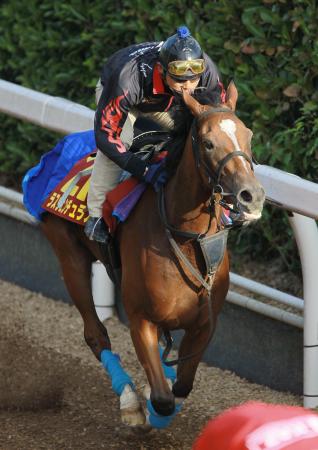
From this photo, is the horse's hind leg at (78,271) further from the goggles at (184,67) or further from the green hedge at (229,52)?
the goggles at (184,67)

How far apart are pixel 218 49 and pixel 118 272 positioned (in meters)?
1.68

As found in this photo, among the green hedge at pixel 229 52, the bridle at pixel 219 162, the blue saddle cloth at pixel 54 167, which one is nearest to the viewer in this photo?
the bridle at pixel 219 162

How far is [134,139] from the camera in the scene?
4883 millimetres

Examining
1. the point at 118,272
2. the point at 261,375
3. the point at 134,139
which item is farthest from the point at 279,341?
the point at 134,139

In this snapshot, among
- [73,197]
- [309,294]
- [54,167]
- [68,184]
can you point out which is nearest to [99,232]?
[73,197]

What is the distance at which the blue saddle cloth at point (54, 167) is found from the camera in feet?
17.8

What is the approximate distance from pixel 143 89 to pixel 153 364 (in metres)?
Result: 1.19

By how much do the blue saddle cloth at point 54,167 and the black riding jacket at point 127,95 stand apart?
0.74 metres

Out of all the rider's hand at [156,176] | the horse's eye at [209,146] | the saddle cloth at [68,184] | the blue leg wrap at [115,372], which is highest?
the horse's eye at [209,146]

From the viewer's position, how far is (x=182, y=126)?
4461mm

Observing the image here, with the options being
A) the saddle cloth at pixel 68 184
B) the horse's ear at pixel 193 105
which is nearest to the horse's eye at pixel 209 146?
the horse's ear at pixel 193 105

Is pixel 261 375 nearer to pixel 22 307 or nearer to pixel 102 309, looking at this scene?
pixel 102 309

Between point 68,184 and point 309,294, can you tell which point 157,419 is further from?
point 68,184

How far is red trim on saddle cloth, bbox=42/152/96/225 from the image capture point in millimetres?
5164
